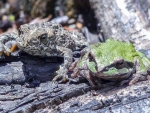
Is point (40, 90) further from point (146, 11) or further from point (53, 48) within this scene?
point (146, 11)

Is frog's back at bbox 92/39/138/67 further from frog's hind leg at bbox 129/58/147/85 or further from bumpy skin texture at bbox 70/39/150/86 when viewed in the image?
frog's hind leg at bbox 129/58/147/85

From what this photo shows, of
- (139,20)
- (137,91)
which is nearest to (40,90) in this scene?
(137,91)

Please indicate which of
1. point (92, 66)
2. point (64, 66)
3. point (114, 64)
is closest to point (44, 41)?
point (64, 66)

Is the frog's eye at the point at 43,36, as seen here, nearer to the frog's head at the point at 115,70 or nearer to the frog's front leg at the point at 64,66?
the frog's front leg at the point at 64,66

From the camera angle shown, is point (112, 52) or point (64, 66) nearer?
point (112, 52)

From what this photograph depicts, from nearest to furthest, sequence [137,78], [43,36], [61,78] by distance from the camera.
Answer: [137,78] < [61,78] < [43,36]

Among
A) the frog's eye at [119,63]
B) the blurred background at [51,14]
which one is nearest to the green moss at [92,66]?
the frog's eye at [119,63]

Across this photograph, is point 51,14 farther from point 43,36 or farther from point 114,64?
point 114,64
